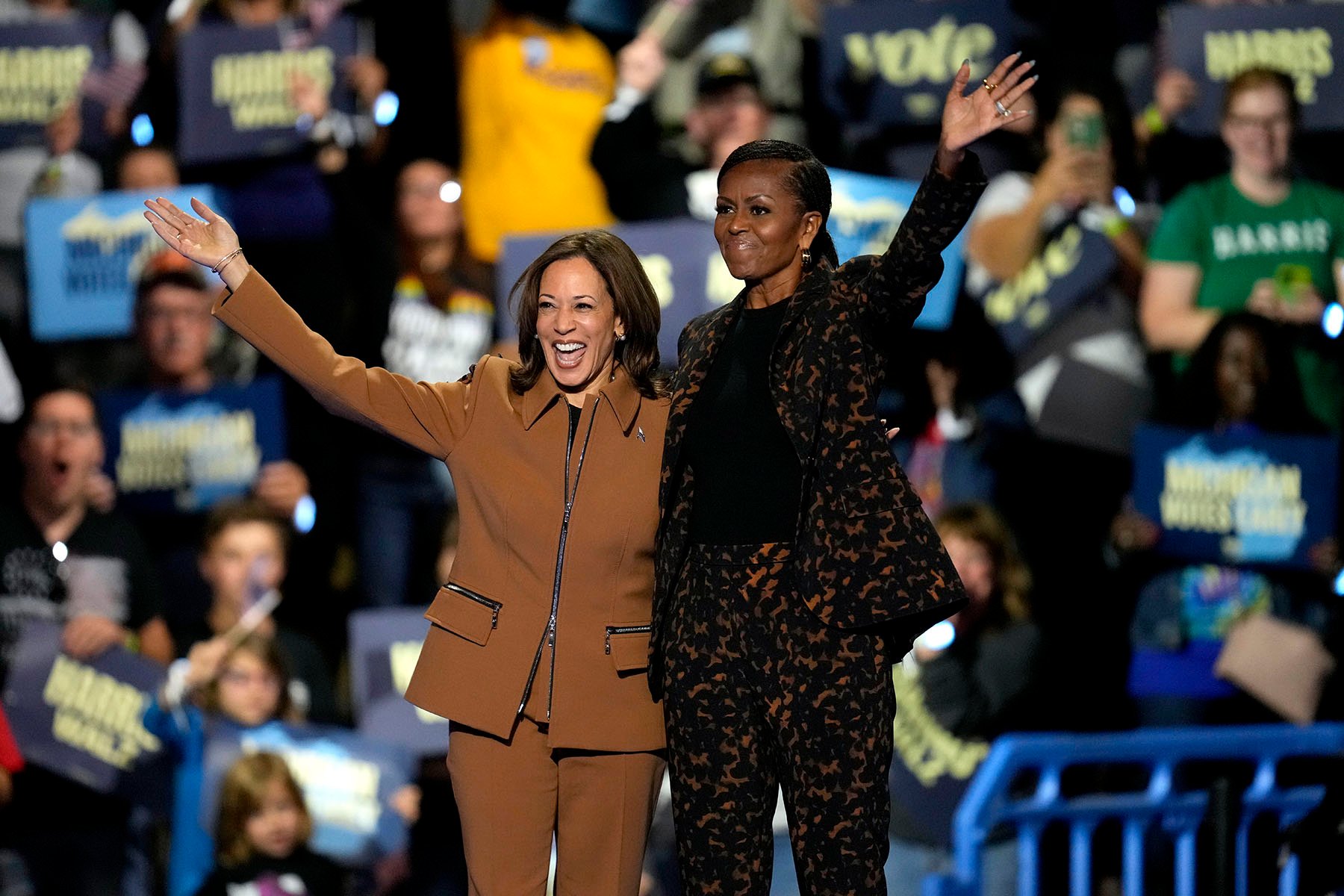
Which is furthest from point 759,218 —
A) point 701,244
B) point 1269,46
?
point 1269,46

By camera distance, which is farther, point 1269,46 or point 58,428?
point 58,428

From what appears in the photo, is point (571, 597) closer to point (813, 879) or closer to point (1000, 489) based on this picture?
point (813, 879)

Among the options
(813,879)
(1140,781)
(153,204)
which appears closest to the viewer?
(813,879)

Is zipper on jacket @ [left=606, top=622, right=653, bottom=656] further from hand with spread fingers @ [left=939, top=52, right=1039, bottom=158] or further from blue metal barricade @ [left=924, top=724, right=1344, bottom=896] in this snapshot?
blue metal barricade @ [left=924, top=724, right=1344, bottom=896]

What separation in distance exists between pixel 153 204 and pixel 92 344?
313 cm

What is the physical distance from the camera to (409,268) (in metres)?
5.39

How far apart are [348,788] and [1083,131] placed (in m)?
2.95

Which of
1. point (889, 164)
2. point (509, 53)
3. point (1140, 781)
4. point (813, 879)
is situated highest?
point (509, 53)

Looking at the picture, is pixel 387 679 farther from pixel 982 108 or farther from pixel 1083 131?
pixel 982 108

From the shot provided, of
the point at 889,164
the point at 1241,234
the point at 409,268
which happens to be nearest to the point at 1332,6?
the point at 1241,234

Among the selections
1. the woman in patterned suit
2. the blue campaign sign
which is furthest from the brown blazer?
the blue campaign sign

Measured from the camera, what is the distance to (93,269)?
18.1 feet

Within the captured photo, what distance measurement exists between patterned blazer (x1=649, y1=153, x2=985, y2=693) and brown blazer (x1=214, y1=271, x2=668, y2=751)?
17 cm

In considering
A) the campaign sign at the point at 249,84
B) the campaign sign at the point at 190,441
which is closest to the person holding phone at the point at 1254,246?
the campaign sign at the point at 249,84
